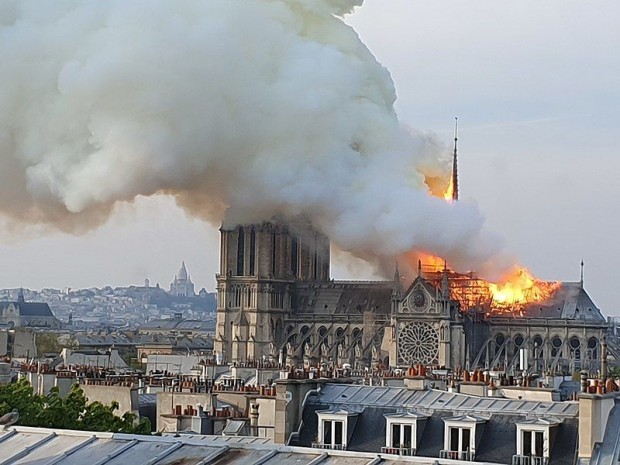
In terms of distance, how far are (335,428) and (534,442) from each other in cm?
481

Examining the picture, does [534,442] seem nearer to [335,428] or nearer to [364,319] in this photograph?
[335,428]

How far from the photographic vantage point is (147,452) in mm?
28656

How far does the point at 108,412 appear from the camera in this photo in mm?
45812

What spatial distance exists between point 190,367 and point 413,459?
7514 centimetres

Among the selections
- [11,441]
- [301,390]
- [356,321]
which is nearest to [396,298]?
[356,321]

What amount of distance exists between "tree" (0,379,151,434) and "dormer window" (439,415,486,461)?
916 cm

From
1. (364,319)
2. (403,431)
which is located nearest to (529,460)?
(403,431)

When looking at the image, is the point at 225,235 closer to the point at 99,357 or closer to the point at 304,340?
the point at 304,340

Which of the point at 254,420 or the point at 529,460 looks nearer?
the point at 529,460

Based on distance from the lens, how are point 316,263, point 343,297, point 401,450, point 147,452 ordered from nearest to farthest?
point 147,452 → point 401,450 → point 343,297 → point 316,263

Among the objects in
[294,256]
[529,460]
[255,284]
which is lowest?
Answer: [529,460]

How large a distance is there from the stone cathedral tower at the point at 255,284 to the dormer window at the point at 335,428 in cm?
10871

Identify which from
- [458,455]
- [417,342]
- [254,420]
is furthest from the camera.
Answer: [417,342]

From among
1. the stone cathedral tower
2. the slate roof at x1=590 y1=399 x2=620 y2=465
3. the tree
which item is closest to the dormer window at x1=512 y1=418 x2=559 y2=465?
the slate roof at x1=590 y1=399 x2=620 y2=465
